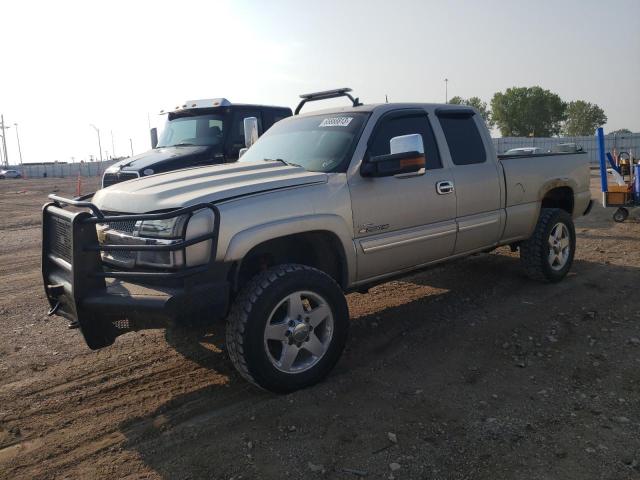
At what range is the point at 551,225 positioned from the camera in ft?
19.0

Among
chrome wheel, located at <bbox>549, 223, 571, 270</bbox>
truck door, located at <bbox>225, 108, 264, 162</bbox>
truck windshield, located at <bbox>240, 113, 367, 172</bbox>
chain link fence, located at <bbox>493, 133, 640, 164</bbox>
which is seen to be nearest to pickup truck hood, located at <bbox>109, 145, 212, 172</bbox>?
truck door, located at <bbox>225, 108, 264, 162</bbox>

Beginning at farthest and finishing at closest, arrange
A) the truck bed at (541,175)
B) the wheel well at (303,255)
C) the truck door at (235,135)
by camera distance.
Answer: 1. the truck door at (235,135)
2. the truck bed at (541,175)
3. the wheel well at (303,255)

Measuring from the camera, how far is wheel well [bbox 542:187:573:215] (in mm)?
6180

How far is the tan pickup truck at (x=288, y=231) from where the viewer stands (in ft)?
10.5

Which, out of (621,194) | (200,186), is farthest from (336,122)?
(621,194)

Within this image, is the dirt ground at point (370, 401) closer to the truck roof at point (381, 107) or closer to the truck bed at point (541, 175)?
the truck bed at point (541, 175)

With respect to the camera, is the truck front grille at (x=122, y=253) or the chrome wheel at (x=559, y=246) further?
the chrome wheel at (x=559, y=246)

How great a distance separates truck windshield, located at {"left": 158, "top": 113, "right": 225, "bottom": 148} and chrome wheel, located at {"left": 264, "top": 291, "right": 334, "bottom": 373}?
6.63m

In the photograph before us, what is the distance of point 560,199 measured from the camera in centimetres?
638

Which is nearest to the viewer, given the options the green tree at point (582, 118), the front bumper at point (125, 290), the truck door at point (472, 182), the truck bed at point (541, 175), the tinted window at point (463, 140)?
the front bumper at point (125, 290)

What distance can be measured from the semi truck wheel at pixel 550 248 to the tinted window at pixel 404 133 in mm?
1826

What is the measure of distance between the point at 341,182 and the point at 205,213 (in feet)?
3.74

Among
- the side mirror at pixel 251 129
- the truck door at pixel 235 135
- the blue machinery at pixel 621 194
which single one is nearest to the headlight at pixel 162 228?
the side mirror at pixel 251 129

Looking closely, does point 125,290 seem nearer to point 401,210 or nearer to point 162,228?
point 162,228
